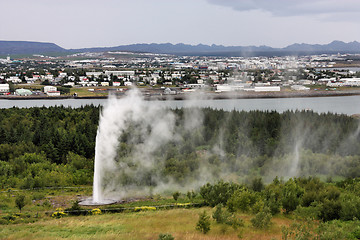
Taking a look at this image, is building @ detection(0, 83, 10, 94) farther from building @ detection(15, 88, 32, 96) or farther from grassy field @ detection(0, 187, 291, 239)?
grassy field @ detection(0, 187, 291, 239)

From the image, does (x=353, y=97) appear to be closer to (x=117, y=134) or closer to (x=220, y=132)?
(x=220, y=132)

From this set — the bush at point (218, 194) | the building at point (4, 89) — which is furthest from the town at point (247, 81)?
the bush at point (218, 194)

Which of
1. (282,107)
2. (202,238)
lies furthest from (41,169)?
(282,107)

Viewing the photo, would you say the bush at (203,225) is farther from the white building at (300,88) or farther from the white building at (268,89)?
the white building at (300,88)

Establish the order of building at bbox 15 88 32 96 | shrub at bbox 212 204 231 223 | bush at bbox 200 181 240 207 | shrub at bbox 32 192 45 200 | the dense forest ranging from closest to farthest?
1. shrub at bbox 212 204 231 223
2. bush at bbox 200 181 240 207
3. shrub at bbox 32 192 45 200
4. the dense forest
5. building at bbox 15 88 32 96

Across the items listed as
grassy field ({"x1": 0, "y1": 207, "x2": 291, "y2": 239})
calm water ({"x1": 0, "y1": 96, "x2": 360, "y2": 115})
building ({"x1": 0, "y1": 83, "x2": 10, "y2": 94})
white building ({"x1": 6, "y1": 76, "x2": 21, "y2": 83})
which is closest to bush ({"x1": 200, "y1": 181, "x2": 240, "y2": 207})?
grassy field ({"x1": 0, "y1": 207, "x2": 291, "y2": 239})

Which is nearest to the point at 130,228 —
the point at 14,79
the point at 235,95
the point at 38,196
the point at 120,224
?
the point at 120,224
